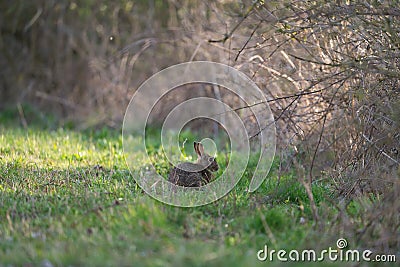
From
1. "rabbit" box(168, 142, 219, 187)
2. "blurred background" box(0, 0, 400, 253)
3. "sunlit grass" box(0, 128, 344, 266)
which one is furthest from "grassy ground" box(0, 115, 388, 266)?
"blurred background" box(0, 0, 400, 253)

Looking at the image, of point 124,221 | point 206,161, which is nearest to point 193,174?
point 206,161

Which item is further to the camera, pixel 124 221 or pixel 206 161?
pixel 206 161

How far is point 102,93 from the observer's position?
12.0 m

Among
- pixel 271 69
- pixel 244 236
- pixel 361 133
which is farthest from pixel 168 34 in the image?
pixel 244 236

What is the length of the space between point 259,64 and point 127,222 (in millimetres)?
3229

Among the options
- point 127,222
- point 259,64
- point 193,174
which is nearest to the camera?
point 127,222

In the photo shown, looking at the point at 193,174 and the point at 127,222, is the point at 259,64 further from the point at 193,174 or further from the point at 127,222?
the point at 127,222

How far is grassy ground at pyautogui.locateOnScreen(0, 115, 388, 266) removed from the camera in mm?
3902

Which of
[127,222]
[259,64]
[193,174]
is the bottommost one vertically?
[193,174]

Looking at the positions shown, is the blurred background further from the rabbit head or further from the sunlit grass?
the rabbit head

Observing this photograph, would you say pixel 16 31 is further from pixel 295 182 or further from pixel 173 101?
pixel 295 182

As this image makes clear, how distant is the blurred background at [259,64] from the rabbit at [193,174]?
0.80 meters

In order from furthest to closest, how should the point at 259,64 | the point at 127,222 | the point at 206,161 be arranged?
the point at 259,64, the point at 206,161, the point at 127,222

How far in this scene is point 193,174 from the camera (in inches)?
238
